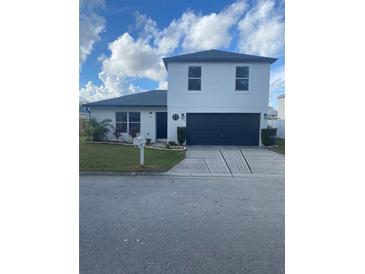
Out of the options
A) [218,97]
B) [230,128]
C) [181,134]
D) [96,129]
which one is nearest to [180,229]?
[181,134]

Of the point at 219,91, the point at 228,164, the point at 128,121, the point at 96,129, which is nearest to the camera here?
the point at 228,164

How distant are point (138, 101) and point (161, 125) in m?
2.57

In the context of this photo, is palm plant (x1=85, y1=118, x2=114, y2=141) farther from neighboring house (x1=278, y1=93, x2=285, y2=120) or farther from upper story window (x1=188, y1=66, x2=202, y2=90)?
neighboring house (x1=278, y1=93, x2=285, y2=120)

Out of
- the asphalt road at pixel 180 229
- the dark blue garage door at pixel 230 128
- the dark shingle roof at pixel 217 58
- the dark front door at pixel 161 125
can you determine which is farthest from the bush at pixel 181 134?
the asphalt road at pixel 180 229

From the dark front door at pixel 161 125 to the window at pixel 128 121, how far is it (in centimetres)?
134

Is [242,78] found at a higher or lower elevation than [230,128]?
higher

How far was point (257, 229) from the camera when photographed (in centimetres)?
335

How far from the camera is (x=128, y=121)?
49.8ft

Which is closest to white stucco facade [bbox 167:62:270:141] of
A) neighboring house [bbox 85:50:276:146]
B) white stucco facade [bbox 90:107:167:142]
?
neighboring house [bbox 85:50:276:146]

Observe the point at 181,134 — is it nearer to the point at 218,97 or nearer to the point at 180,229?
the point at 218,97
